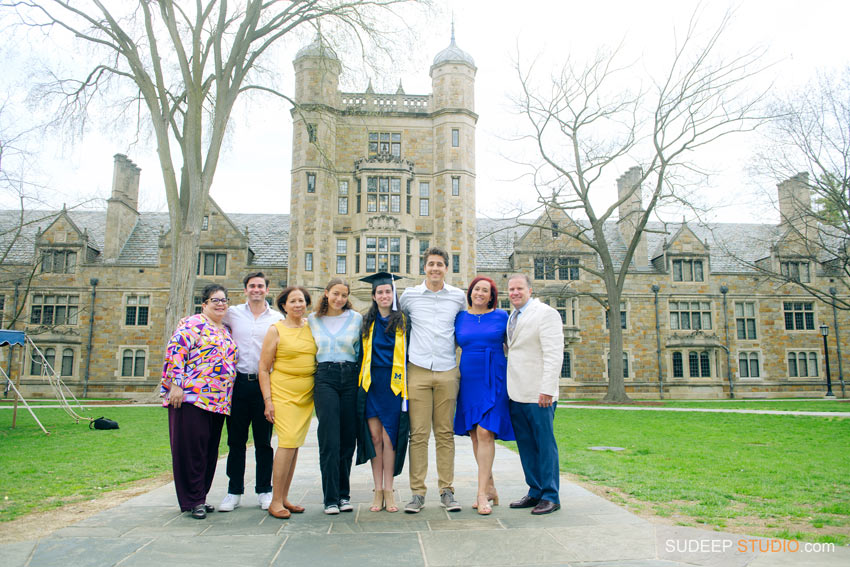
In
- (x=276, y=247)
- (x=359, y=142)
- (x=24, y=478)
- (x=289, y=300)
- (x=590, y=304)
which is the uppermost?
(x=359, y=142)

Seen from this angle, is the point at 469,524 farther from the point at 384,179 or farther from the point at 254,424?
the point at 384,179

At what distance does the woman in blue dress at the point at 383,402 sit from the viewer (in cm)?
467

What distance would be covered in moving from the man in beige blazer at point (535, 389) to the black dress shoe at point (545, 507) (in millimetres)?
74

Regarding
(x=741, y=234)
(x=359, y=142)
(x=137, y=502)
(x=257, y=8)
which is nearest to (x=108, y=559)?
(x=137, y=502)

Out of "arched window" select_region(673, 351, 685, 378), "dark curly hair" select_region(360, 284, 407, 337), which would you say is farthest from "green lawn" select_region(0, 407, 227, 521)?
"arched window" select_region(673, 351, 685, 378)

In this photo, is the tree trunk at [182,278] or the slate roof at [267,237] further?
the slate roof at [267,237]

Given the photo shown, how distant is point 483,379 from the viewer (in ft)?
15.7

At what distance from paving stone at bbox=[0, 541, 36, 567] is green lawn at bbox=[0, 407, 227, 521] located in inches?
42.2

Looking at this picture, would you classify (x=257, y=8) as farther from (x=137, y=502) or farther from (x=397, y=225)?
(x=137, y=502)

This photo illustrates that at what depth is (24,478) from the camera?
6270 mm

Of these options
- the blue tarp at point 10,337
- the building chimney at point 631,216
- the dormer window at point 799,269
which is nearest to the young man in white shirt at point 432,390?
the blue tarp at point 10,337

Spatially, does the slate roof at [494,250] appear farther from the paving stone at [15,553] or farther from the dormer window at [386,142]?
the paving stone at [15,553]

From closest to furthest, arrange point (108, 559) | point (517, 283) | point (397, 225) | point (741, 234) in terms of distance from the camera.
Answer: point (108, 559), point (517, 283), point (397, 225), point (741, 234)

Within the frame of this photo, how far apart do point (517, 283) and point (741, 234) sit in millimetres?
32930
